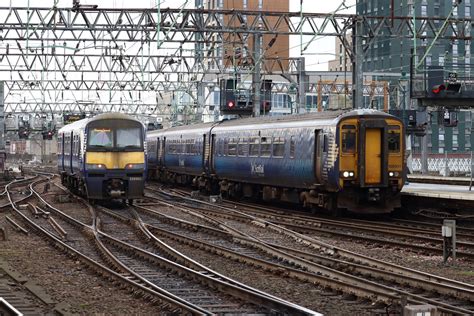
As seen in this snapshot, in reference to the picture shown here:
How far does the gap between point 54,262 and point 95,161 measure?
12214 millimetres

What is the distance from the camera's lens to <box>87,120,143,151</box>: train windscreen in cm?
2742

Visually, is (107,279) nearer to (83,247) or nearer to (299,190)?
(83,247)

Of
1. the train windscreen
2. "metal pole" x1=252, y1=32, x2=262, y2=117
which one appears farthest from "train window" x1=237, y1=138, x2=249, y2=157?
"metal pole" x1=252, y1=32, x2=262, y2=117

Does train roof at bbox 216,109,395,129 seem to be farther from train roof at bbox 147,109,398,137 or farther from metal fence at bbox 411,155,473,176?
metal fence at bbox 411,155,473,176

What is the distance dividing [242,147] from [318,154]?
699 cm

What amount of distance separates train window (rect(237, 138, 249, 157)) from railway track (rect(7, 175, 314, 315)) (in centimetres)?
905

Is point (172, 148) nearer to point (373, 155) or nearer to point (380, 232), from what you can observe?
point (373, 155)

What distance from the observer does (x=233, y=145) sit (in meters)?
31.7

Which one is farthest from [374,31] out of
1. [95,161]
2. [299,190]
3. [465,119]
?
[465,119]

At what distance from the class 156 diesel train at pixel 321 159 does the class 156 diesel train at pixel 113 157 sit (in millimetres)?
3968

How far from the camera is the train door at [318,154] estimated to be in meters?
23.7

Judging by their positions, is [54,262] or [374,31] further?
[374,31]

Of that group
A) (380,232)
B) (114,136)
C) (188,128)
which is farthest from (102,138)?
(188,128)

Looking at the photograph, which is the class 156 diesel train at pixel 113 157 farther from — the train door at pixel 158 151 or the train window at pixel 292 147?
the train door at pixel 158 151
